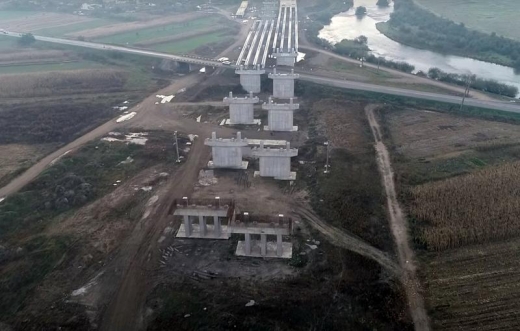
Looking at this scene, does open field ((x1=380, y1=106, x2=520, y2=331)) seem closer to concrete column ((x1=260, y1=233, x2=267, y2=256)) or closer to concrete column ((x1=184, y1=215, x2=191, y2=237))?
concrete column ((x1=260, y1=233, x2=267, y2=256))

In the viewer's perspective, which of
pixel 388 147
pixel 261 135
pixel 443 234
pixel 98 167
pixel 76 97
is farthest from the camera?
pixel 76 97

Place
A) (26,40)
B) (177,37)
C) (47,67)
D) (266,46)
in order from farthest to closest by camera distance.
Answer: (177,37)
(26,40)
(266,46)
(47,67)

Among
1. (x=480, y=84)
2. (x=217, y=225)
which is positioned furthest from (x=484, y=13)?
(x=217, y=225)

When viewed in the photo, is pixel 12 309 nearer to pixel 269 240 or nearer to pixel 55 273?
pixel 55 273

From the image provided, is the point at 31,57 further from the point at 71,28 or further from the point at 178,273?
the point at 178,273

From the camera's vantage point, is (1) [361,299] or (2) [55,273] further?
(2) [55,273]

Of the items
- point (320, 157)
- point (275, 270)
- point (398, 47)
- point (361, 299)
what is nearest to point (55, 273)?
point (275, 270)

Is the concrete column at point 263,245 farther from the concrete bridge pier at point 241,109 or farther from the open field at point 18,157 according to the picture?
the concrete bridge pier at point 241,109
